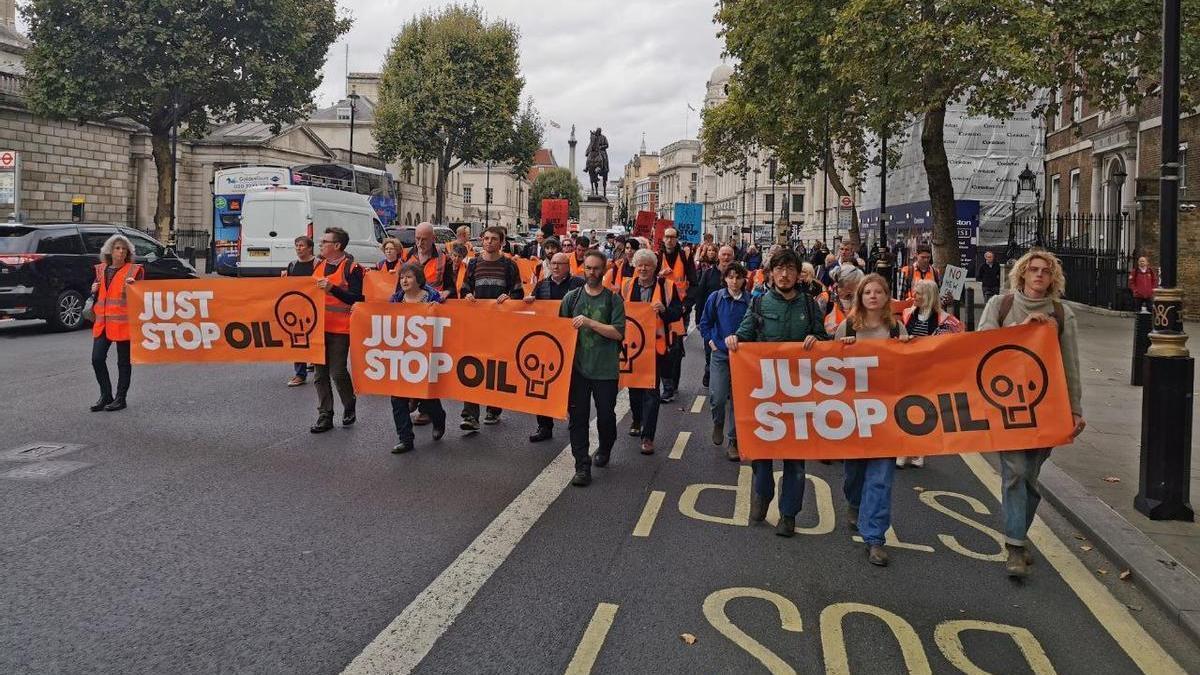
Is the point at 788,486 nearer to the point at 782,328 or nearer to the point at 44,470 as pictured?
the point at 782,328

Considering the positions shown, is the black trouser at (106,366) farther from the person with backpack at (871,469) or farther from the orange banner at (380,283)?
the person with backpack at (871,469)

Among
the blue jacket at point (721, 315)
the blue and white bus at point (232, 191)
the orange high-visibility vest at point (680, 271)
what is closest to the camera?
the blue jacket at point (721, 315)

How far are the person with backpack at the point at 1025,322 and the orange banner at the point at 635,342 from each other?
3336 millimetres

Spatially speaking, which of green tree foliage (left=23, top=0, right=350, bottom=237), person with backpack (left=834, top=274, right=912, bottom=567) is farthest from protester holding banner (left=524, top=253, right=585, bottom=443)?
green tree foliage (left=23, top=0, right=350, bottom=237)

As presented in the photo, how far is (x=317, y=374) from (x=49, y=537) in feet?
11.2

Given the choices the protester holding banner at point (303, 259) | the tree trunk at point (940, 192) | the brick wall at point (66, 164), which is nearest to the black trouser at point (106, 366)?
the protester holding banner at point (303, 259)

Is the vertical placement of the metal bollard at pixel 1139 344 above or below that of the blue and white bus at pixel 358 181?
below

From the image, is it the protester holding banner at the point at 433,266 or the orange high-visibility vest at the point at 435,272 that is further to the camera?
the orange high-visibility vest at the point at 435,272

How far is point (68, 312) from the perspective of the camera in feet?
53.5

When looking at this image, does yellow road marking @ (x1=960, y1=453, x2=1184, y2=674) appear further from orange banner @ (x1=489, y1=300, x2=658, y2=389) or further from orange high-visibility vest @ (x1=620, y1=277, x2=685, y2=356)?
orange high-visibility vest @ (x1=620, y1=277, x2=685, y2=356)

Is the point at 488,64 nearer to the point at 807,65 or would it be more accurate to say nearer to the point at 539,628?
the point at 807,65

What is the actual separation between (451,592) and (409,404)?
380cm

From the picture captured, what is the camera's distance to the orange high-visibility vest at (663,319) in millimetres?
8867

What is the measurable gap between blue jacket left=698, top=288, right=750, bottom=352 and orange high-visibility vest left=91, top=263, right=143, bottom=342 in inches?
229
